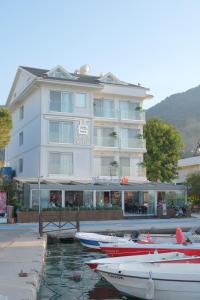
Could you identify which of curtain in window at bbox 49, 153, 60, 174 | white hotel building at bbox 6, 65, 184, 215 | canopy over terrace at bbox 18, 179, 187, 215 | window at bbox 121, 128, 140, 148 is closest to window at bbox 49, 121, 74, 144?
white hotel building at bbox 6, 65, 184, 215

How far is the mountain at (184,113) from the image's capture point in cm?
14250

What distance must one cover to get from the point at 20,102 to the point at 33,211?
1828 cm

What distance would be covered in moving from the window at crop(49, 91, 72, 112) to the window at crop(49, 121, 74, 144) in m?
1.38

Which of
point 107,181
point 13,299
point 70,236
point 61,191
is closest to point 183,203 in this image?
point 107,181

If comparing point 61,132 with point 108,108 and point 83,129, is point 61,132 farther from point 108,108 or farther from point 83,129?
point 108,108

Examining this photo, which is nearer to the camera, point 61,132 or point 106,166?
point 61,132

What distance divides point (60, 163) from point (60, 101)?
6.09 meters

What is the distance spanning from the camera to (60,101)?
44344mm

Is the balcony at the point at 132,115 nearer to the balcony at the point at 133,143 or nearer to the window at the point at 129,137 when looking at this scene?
the window at the point at 129,137

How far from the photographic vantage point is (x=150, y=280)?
1351 cm

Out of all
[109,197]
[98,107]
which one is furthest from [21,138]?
[109,197]

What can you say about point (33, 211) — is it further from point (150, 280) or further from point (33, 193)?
point (150, 280)

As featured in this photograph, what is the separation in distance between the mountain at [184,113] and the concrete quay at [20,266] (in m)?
115

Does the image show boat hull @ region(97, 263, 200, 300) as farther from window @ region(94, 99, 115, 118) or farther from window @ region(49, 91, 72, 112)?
window @ region(94, 99, 115, 118)
